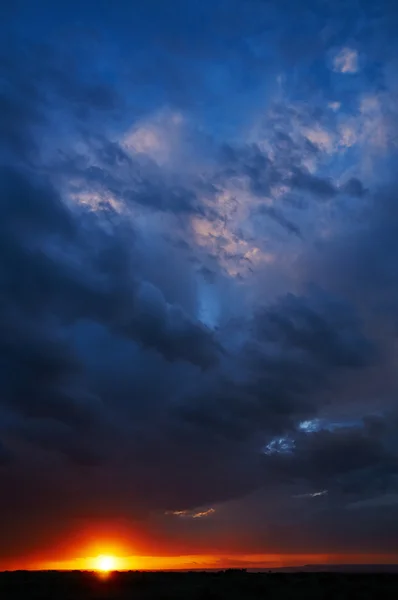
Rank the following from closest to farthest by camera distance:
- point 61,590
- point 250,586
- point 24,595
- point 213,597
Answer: point 213,597, point 24,595, point 61,590, point 250,586

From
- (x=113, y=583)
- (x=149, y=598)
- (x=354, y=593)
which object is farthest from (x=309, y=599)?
(x=113, y=583)

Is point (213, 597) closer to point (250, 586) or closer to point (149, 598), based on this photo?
point (149, 598)

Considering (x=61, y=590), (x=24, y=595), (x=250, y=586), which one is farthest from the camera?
(x=250, y=586)

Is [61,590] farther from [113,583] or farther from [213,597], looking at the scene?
[213,597]

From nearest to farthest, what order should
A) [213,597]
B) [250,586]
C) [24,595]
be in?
[213,597] → [24,595] → [250,586]

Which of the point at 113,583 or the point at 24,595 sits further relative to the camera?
the point at 113,583

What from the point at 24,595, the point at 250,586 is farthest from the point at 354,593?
the point at 24,595

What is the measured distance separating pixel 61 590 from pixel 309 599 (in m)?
30.7

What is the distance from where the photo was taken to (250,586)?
78000mm

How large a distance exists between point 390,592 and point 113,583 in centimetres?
3760

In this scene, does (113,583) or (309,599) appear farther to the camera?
(113,583)

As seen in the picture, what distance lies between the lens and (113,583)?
266ft

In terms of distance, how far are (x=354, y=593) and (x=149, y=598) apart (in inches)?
977

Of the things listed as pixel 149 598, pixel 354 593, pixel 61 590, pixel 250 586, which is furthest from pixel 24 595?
pixel 354 593
